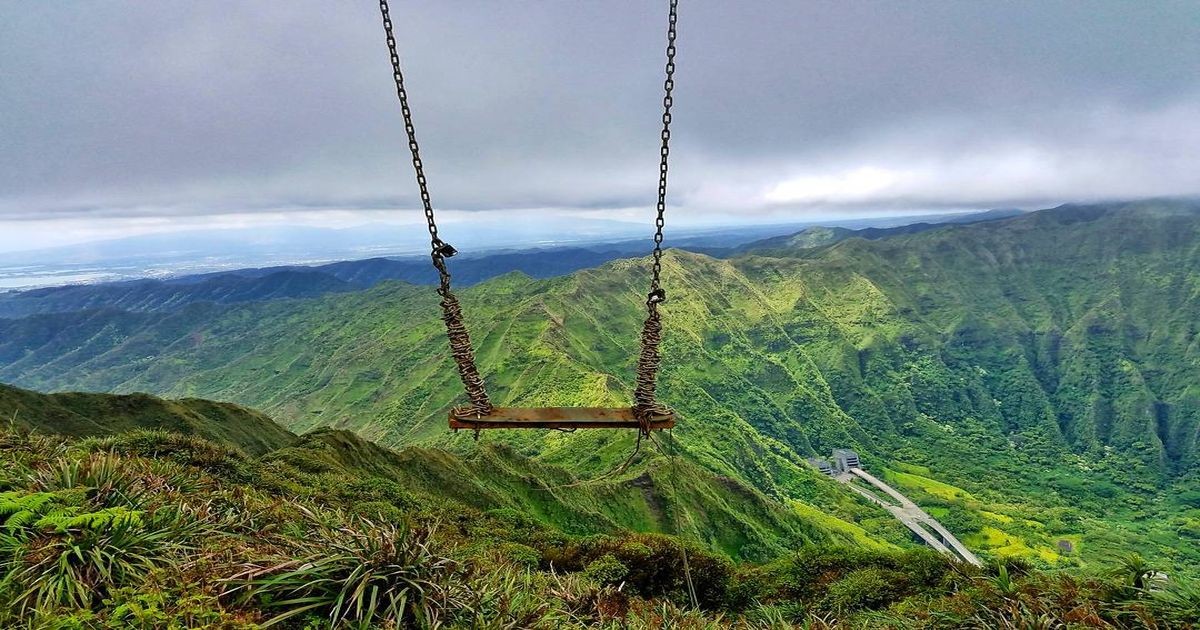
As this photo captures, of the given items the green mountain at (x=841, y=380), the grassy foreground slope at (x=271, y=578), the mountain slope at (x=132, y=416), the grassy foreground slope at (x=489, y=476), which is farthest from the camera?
the green mountain at (x=841, y=380)

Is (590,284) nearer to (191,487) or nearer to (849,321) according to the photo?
(849,321)

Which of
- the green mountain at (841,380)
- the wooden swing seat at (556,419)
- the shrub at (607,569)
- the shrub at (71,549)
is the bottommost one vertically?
the green mountain at (841,380)

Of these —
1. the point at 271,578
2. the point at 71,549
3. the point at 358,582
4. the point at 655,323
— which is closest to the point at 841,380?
the point at 655,323

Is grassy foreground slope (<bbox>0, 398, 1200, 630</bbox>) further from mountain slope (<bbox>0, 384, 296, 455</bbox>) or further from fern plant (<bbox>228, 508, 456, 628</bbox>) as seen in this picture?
mountain slope (<bbox>0, 384, 296, 455</bbox>)

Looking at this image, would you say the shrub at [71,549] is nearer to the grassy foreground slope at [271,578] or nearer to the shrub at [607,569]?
the grassy foreground slope at [271,578]

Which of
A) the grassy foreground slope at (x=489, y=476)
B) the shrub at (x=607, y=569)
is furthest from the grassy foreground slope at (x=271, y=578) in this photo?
the grassy foreground slope at (x=489, y=476)

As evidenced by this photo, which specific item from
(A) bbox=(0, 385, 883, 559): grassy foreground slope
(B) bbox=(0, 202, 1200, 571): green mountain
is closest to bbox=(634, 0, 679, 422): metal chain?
(A) bbox=(0, 385, 883, 559): grassy foreground slope

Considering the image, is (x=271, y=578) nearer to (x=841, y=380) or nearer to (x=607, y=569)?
(x=607, y=569)
